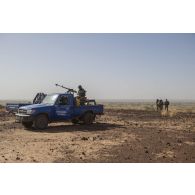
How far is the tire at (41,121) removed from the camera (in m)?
18.7

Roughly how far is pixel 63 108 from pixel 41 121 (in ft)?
4.92

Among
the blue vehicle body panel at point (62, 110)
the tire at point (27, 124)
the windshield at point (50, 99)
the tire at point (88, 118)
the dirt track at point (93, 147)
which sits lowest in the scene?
the dirt track at point (93, 147)

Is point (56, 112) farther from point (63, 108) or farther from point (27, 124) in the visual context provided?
point (27, 124)

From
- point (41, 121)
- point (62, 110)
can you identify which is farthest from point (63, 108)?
point (41, 121)

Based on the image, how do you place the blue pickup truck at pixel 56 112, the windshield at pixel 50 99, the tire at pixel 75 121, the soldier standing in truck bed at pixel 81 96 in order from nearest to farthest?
1. the blue pickup truck at pixel 56 112
2. the windshield at pixel 50 99
3. the soldier standing in truck bed at pixel 81 96
4. the tire at pixel 75 121

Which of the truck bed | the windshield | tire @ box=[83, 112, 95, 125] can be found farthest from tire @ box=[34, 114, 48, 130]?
tire @ box=[83, 112, 95, 125]

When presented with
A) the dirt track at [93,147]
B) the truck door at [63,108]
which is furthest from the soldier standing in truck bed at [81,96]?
the dirt track at [93,147]

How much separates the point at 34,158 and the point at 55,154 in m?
0.92

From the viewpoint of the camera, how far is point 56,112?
1922cm

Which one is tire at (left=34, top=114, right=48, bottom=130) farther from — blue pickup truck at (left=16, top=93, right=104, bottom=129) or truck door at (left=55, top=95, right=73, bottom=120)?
truck door at (left=55, top=95, right=73, bottom=120)

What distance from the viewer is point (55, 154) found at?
11.4 m

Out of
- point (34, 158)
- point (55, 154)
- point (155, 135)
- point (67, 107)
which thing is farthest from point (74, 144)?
point (67, 107)

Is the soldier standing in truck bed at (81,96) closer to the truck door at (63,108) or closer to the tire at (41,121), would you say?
the truck door at (63,108)

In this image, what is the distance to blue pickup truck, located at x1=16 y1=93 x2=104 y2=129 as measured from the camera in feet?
61.0
